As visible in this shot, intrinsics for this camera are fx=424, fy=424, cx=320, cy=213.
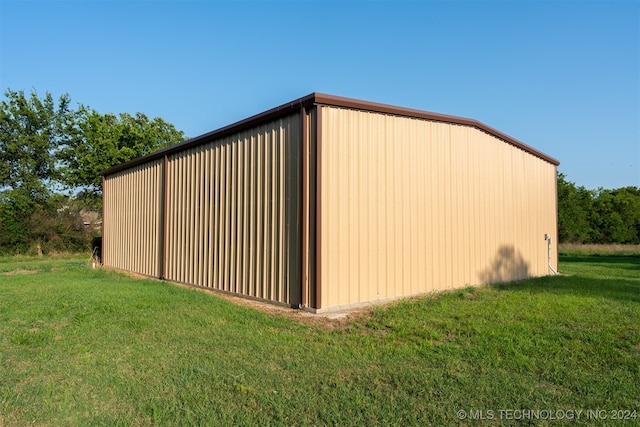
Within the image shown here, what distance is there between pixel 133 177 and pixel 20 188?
1648 centimetres

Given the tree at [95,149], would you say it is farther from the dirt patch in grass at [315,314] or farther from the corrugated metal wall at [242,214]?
the dirt patch in grass at [315,314]

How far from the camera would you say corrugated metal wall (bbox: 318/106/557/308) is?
324 inches

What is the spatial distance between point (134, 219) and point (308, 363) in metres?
12.9

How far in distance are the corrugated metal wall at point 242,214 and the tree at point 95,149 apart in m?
20.0

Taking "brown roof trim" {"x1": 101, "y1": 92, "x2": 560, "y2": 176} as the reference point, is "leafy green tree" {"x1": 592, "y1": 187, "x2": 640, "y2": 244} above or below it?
below

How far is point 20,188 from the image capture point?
27125mm

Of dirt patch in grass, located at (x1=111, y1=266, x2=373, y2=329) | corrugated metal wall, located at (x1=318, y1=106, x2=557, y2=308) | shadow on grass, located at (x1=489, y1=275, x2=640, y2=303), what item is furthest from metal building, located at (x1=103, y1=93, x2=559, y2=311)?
shadow on grass, located at (x1=489, y1=275, x2=640, y2=303)

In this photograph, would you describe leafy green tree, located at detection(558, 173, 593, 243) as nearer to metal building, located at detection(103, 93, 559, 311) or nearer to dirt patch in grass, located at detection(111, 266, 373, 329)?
metal building, located at detection(103, 93, 559, 311)

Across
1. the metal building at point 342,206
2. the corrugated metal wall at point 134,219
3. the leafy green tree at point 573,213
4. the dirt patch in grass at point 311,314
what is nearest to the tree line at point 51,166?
the corrugated metal wall at point 134,219

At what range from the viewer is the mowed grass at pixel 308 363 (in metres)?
3.58

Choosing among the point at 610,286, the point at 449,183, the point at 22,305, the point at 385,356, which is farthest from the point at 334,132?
the point at 610,286

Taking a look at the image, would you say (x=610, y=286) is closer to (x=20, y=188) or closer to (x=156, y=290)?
(x=156, y=290)

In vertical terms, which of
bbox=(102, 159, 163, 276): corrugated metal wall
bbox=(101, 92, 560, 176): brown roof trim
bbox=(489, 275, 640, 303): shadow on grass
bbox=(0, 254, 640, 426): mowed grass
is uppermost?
bbox=(101, 92, 560, 176): brown roof trim

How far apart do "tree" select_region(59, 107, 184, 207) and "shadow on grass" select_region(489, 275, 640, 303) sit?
2750cm
